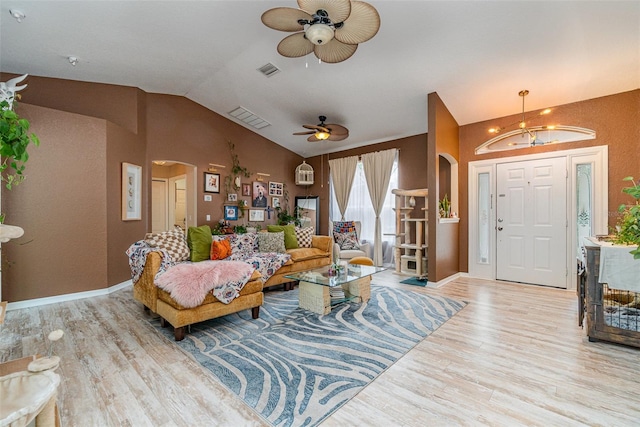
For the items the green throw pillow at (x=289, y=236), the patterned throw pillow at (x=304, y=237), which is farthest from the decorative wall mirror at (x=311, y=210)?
the green throw pillow at (x=289, y=236)

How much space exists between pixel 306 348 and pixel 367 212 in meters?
4.41

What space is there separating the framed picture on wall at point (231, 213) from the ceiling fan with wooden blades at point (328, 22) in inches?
158

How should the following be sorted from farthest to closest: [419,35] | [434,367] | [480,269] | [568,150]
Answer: [480,269] < [568,150] < [419,35] < [434,367]

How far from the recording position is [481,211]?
16.5 ft

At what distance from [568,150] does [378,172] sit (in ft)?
10.2

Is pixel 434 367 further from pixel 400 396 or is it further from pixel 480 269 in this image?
pixel 480 269

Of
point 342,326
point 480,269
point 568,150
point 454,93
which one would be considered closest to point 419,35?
point 454,93


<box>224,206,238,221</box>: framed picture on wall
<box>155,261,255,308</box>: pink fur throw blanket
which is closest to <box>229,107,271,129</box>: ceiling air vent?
<box>224,206,238,221</box>: framed picture on wall

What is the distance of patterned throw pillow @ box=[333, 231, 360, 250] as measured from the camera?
5882 millimetres

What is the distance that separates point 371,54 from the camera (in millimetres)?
3584

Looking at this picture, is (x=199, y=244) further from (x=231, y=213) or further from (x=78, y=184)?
(x=231, y=213)

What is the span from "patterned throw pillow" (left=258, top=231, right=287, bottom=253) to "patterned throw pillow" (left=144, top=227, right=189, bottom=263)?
3.82ft

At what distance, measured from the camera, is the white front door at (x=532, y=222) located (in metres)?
4.31

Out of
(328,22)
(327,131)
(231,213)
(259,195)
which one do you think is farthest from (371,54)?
(231,213)
